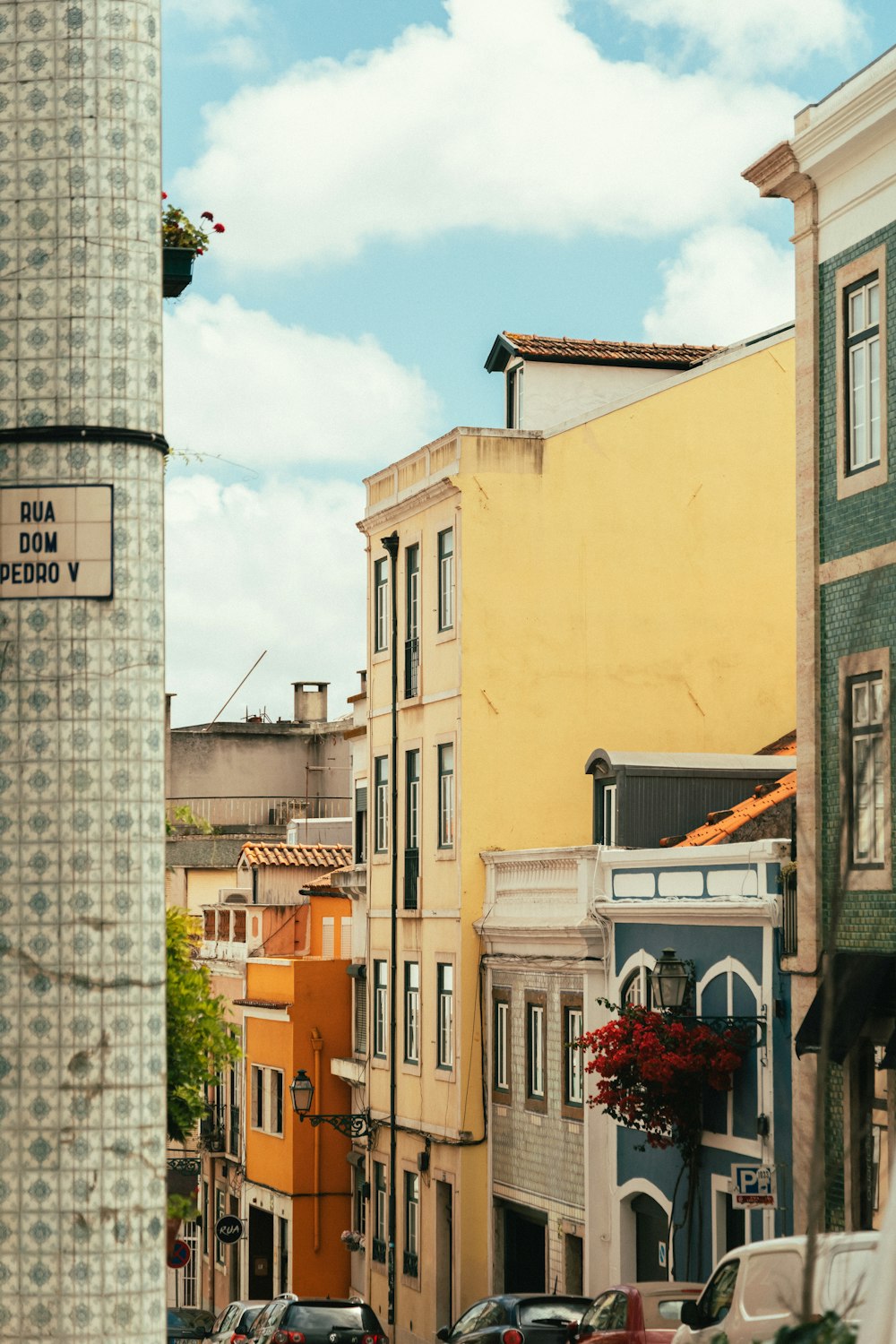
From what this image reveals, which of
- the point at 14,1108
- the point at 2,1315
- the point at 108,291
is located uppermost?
the point at 108,291

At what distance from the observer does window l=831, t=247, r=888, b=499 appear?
2067 centimetres

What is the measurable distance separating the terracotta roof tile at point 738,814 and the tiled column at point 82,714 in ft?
65.6

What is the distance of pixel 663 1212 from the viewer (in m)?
26.7

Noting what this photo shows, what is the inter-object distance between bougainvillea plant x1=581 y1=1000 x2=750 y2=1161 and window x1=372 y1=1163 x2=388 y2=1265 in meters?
13.8

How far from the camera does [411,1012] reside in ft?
121

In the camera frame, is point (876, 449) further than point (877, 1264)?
Yes

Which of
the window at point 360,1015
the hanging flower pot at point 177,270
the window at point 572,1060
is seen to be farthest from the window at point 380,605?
the hanging flower pot at point 177,270

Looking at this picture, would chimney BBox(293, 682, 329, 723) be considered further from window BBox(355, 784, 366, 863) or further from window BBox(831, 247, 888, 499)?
window BBox(831, 247, 888, 499)

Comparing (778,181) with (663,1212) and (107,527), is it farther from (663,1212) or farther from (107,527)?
(107,527)

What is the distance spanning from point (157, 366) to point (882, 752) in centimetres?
1221

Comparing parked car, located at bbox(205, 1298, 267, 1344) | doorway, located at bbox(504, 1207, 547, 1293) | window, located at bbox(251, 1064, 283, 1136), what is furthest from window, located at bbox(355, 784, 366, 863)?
parked car, located at bbox(205, 1298, 267, 1344)

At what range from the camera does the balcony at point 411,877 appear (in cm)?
3650

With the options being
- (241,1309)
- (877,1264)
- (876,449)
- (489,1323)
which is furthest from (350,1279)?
(877,1264)

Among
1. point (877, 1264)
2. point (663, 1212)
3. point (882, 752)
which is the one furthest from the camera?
point (663, 1212)
